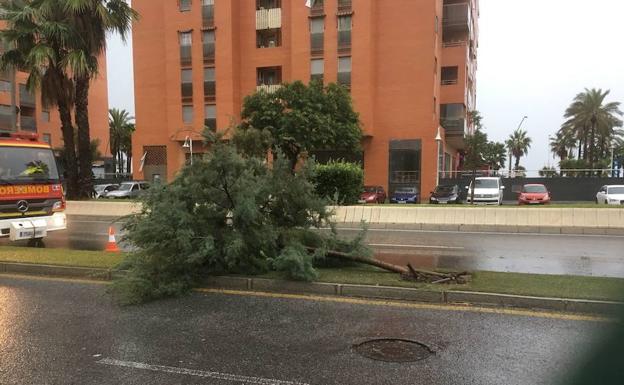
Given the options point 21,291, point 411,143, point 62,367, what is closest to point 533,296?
point 62,367

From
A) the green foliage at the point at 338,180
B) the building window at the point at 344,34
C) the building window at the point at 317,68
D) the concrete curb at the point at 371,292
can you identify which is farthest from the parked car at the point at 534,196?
the concrete curb at the point at 371,292

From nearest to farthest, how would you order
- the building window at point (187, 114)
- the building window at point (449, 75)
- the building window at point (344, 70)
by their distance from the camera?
the building window at point (344, 70) < the building window at point (187, 114) < the building window at point (449, 75)

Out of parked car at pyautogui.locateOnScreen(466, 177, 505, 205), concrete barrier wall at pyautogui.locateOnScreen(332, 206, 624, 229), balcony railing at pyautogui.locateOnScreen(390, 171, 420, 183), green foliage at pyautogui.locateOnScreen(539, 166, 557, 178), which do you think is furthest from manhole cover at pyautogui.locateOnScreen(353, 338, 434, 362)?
green foliage at pyautogui.locateOnScreen(539, 166, 557, 178)

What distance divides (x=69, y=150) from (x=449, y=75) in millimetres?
31455

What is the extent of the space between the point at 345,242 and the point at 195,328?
3.45 m

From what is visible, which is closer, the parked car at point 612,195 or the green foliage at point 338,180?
the green foliage at point 338,180

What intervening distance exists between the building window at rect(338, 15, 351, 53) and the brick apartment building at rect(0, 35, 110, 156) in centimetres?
1922

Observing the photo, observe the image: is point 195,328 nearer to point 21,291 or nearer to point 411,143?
point 21,291

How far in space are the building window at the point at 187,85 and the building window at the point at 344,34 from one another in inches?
492

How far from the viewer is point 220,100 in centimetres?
3916

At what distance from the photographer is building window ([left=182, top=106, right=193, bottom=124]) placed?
4003cm

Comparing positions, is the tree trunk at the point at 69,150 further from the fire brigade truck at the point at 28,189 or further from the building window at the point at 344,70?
the building window at the point at 344,70

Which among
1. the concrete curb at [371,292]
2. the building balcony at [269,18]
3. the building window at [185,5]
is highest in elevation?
the building window at [185,5]

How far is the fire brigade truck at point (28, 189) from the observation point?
11.0 m
